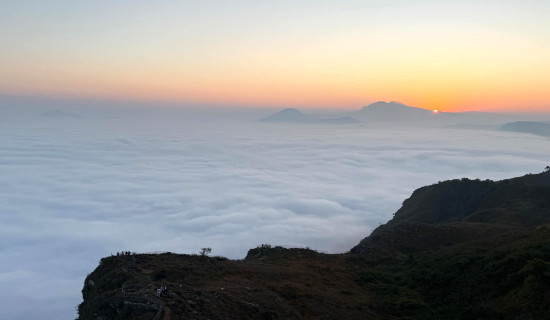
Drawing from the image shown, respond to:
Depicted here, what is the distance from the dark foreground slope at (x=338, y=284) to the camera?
10.3m

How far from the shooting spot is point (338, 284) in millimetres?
15273

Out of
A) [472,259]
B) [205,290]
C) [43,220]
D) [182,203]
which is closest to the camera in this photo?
[205,290]

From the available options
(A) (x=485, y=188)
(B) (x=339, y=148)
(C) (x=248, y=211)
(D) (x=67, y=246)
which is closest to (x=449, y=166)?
(B) (x=339, y=148)

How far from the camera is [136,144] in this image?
198750 mm

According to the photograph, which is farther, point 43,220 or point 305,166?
point 305,166

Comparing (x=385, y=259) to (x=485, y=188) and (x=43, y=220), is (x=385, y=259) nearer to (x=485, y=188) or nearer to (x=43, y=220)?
(x=485, y=188)

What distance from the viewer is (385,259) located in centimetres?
1986

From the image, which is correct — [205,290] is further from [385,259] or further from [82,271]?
[82,271]

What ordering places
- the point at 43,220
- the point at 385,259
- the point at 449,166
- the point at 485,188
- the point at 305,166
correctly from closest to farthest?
the point at 385,259
the point at 485,188
the point at 43,220
the point at 449,166
the point at 305,166

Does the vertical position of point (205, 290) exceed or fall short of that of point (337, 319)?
it exceeds it

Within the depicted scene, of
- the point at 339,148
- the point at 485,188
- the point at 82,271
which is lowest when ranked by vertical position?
the point at 82,271

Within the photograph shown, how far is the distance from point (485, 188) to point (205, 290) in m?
41.5

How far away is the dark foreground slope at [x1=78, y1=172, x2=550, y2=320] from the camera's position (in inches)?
404

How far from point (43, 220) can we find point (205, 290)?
7701 cm
